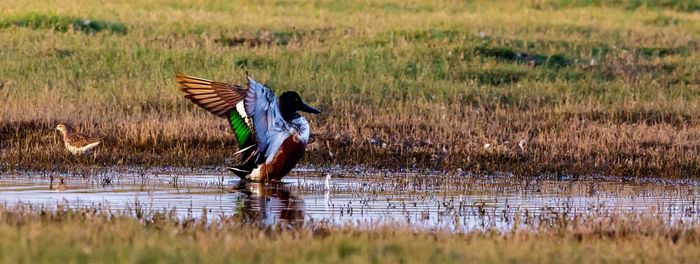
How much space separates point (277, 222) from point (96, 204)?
1459 mm

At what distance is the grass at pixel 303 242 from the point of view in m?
5.70

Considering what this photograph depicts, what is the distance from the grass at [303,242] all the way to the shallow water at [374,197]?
65cm

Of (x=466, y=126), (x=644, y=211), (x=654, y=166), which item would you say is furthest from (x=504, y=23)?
(x=644, y=211)

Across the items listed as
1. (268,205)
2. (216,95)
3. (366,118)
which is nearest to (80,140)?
(216,95)

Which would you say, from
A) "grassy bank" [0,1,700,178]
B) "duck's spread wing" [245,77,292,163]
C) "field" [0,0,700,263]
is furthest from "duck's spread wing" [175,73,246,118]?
"grassy bank" [0,1,700,178]

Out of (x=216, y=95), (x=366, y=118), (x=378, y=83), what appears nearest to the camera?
(x=216, y=95)

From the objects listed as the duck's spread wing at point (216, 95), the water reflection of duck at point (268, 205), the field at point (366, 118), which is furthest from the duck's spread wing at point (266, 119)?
the field at point (366, 118)

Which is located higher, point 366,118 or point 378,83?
point 378,83

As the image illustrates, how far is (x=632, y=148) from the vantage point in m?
12.2

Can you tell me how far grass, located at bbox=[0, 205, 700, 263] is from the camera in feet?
18.7

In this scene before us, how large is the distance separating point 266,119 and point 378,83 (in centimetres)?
625

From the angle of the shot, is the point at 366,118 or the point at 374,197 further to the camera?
the point at 366,118

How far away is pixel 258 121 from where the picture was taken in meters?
9.79

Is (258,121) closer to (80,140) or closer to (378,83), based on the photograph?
(80,140)
